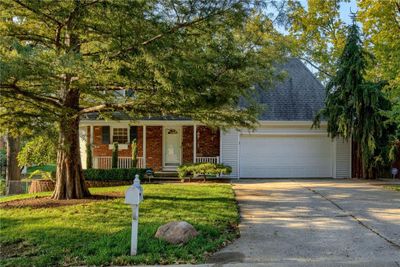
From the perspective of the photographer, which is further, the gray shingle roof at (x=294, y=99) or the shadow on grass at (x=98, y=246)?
the gray shingle roof at (x=294, y=99)

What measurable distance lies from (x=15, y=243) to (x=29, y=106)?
3776mm

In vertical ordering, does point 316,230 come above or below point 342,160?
below

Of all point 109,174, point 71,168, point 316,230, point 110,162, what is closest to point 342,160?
point 109,174

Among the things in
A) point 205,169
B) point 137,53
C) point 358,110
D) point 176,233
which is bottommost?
point 176,233

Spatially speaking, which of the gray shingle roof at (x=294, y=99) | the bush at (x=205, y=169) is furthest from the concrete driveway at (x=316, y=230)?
the gray shingle roof at (x=294, y=99)

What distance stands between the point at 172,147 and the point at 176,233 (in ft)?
42.1

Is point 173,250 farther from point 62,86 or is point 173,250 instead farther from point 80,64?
point 62,86

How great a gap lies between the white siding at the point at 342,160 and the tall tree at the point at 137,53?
10.6 metres

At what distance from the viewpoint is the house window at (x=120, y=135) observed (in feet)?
63.3

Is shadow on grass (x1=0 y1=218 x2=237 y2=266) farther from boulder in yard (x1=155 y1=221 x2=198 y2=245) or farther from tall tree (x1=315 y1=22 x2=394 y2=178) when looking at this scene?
tall tree (x1=315 y1=22 x2=394 y2=178)

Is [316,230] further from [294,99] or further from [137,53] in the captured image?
[294,99]

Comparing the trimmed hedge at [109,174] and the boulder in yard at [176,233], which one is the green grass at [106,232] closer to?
the boulder in yard at [176,233]

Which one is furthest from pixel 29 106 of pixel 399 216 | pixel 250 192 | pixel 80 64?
pixel 399 216

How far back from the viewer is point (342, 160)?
18.5 meters
